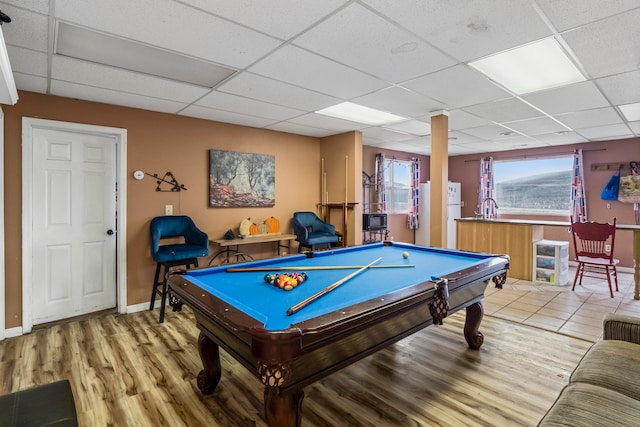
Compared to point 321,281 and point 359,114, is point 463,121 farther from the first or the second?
point 321,281

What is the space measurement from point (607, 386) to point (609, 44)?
2265 mm

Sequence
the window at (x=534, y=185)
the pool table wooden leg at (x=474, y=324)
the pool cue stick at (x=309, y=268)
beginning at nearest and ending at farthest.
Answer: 1. the pool cue stick at (x=309, y=268)
2. the pool table wooden leg at (x=474, y=324)
3. the window at (x=534, y=185)

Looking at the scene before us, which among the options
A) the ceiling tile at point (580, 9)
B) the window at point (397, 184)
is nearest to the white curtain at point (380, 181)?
the window at point (397, 184)

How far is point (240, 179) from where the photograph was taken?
473cm

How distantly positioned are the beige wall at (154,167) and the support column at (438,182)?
4.80 feet

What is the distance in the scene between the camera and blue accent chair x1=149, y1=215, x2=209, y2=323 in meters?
3.52

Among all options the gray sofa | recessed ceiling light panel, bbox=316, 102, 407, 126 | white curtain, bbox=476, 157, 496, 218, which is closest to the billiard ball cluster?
the gray sofa

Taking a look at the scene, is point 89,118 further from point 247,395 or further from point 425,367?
point 425,367

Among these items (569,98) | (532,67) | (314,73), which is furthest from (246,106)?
(569,98)

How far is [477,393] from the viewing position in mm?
2199

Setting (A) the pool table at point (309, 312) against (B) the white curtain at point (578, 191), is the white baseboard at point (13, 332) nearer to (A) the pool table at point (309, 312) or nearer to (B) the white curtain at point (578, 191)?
(A) the pool table at point (309, 312)

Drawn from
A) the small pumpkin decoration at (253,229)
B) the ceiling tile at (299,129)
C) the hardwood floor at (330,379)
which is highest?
the ceiling tile at (299,129)

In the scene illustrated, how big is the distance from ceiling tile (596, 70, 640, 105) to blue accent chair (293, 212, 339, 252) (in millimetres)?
3494

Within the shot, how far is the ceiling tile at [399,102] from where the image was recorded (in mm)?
3400
